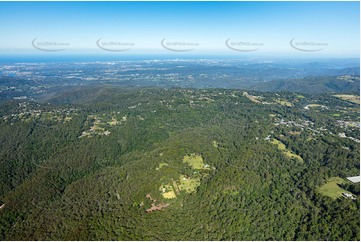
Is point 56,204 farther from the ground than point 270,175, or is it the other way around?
point 270,175

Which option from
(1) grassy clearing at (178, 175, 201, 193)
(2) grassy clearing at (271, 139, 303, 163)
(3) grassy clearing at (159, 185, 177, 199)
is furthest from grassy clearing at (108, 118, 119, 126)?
(2) grassy clearing at (271, 139, 303, 163)

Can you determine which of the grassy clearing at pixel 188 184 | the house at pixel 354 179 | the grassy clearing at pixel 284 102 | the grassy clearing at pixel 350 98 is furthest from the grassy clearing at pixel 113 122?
the grassy clearing at pixel 350 98

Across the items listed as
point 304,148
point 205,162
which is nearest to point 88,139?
point 205,162

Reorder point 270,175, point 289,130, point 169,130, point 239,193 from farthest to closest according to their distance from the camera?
point 169,130, point 289,130, point 270,175, point 239,193

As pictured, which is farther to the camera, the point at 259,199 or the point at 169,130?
the point at 169,130

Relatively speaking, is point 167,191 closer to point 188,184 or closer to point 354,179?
point 188,184

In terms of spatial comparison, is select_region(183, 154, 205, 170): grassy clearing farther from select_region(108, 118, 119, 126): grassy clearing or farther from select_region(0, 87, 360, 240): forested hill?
select_region(108, 118, 119, 126): grassy clearing

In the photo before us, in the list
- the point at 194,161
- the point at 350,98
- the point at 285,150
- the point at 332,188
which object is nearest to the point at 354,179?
the point at 332,188

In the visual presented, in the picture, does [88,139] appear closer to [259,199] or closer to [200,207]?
[200,207]
